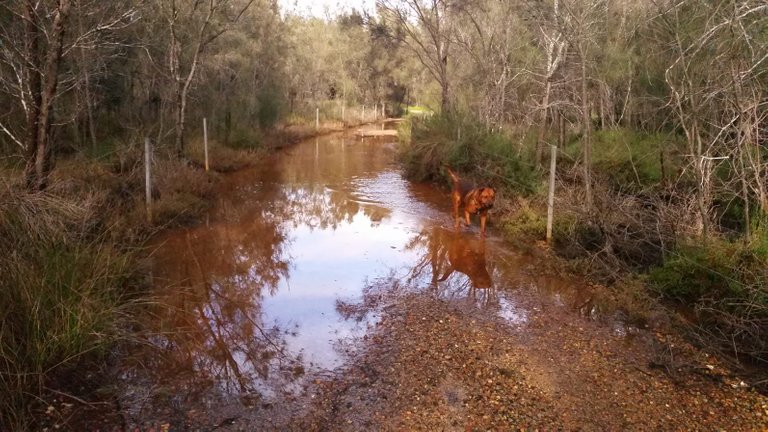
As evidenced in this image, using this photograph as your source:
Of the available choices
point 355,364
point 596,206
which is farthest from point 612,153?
point 355,364

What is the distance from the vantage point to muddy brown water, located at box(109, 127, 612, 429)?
428cm

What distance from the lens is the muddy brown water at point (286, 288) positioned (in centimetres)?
428

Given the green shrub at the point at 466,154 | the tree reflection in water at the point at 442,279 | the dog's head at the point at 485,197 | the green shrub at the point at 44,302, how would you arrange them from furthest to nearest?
the green shrub at the point at 466,154 → the dog's head at the point at 485,197 → the tree reflection in water at the point at 442,279 → the green shrub at the point at 44,302

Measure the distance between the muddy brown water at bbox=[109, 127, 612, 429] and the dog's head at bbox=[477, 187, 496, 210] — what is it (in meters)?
0.69

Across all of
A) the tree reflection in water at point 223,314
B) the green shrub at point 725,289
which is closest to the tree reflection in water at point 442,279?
the tree reflection in water at point 223,314

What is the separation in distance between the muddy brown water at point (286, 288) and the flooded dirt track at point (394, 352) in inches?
1.0

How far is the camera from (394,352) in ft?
16.1

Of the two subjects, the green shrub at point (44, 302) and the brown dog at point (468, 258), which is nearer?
the green shrub at point (44, 302)

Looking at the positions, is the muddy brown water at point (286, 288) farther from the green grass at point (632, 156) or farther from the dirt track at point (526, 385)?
the green grass at point (632, 156)

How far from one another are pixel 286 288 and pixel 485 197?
12.1 ft

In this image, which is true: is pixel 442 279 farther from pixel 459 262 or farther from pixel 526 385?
pixel 526 385

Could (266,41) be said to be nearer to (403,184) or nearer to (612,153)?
(403,184)

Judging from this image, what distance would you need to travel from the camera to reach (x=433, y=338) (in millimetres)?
5234

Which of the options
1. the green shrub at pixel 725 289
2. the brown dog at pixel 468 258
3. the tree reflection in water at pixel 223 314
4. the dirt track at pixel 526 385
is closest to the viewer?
the dirt track at pixel 526 385
